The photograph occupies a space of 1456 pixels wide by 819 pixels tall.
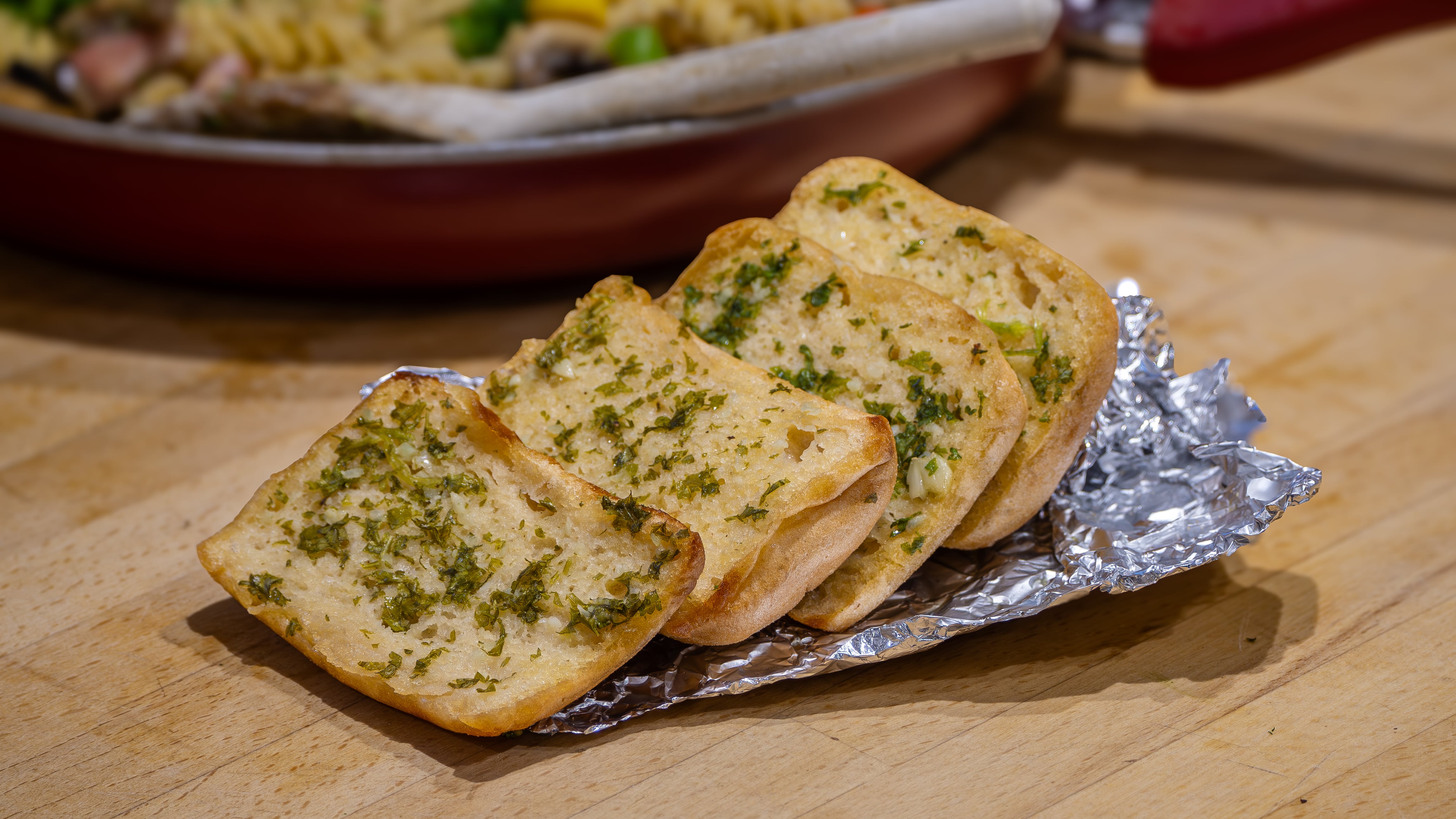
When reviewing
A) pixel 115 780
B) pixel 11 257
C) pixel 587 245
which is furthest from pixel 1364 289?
pixel 11 257

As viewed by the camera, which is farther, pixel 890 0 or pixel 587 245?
pixel 890 0

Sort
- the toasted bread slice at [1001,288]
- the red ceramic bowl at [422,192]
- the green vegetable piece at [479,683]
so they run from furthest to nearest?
1. the red ceramic bowl at [422,192]
2. the toasted bread slice at [1001,288]
3. the green vegetable piece at [479,683]

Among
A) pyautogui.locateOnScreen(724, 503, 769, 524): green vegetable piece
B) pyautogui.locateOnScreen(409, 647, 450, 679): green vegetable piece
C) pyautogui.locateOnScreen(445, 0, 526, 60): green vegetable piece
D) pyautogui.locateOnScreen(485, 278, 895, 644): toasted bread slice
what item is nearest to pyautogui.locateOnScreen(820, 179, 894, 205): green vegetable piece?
pyautogui.locateOnScreen(485, 278, 895, 644): toasted bread slice

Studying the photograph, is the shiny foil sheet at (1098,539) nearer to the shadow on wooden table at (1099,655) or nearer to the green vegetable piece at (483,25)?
the shadow on wooden table at (1099,655)

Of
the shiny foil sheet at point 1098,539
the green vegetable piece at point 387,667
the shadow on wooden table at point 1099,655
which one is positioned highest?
the green vegetable piece at point 387,667

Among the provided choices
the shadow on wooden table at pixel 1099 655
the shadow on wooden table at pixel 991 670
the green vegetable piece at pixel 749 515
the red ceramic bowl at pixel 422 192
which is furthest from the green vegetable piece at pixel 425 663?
the red ceramic bowl at pixel 422 192

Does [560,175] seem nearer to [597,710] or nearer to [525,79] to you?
[525,79]

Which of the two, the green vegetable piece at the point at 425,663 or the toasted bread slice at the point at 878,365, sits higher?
the toasted bread slice at the point at 878,365
